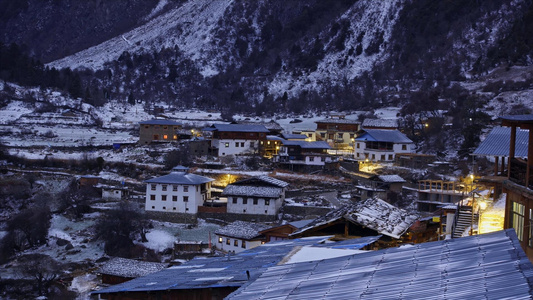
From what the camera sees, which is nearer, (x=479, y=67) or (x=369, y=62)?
(x=479, y=67)

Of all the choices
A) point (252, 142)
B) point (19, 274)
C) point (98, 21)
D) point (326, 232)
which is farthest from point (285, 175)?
→ point (98, 21)

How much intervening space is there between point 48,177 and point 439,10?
226 feet

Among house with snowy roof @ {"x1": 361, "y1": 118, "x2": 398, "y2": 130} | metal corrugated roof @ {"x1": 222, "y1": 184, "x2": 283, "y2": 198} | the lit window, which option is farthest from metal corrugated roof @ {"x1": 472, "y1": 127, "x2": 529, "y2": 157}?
house with snowy roof @ {"x1": 361, "y1": 118, "x2": 398, "y2": 130}

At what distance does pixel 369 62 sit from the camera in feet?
295

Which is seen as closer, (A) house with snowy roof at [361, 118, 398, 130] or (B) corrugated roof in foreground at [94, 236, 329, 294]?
(B) corrugated roof in foreground at [94, 236, 329, 294]

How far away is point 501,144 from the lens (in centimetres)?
1357

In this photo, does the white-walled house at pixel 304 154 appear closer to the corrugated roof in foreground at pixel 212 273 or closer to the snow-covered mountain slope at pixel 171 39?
the corrugated roof in foreground at pixel 212 273

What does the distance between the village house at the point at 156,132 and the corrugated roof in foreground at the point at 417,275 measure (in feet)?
141

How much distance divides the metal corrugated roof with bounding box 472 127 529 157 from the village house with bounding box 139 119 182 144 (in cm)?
3759

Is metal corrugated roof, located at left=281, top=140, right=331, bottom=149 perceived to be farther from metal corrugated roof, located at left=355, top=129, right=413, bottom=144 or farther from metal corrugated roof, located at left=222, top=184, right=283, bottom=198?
metal corrugated roof, located at left=222, top=184, right=283, bottom=198

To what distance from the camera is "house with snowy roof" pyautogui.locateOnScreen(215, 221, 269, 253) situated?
26.5 meters

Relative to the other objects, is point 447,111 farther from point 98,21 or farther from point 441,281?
point 98,21

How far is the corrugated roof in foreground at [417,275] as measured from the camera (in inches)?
220

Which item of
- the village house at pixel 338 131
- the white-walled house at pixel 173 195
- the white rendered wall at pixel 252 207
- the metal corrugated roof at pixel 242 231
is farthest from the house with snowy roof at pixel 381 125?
the metal corrugated roof at pixel 242 231
